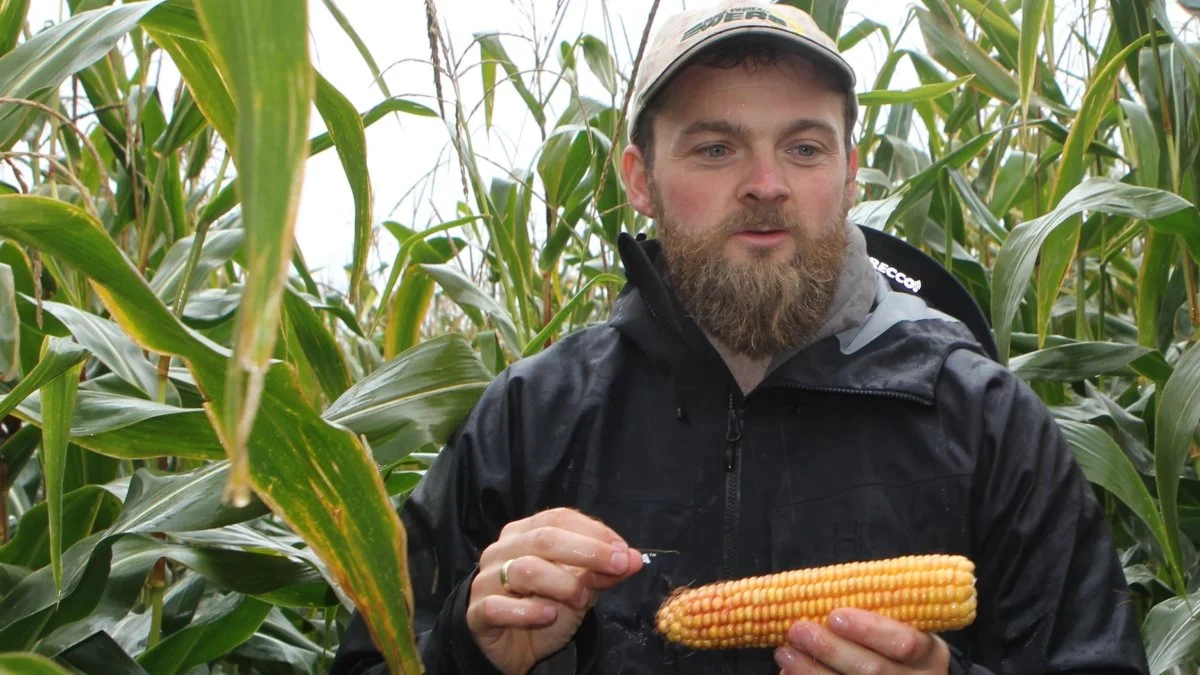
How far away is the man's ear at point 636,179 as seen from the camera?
217cm

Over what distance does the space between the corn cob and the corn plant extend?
1.16ft

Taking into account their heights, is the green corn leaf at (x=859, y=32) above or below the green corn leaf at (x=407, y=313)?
above

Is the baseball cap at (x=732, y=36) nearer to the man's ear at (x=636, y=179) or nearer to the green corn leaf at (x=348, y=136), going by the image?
the man's ear at (x=636, y=179)

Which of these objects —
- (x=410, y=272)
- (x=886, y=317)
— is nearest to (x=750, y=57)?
(x=886, y=317)

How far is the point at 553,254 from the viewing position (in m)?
2.54

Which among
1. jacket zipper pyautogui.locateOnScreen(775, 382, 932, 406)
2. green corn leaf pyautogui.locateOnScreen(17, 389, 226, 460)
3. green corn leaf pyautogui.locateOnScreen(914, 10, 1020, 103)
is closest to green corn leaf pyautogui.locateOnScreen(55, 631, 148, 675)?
green corn leaf pyautogui.locateOnScreen(17, 389, 226, 460)

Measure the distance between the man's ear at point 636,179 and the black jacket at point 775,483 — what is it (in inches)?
12.9

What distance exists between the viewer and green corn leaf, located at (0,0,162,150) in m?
1.27

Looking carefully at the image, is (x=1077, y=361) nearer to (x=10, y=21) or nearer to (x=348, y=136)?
(x=348, y=136)

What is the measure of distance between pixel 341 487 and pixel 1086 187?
3.82 feet

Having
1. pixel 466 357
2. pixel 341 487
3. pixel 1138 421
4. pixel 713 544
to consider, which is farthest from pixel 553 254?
pixel 341 487

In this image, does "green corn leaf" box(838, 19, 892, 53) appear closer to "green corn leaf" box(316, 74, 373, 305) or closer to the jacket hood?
the jacket hood

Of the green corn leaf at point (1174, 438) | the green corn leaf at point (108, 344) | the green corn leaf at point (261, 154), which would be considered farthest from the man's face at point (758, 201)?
the green corn leaf at point (261, 154)

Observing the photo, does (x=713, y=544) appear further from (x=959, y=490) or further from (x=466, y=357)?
(x=466, y=357)
